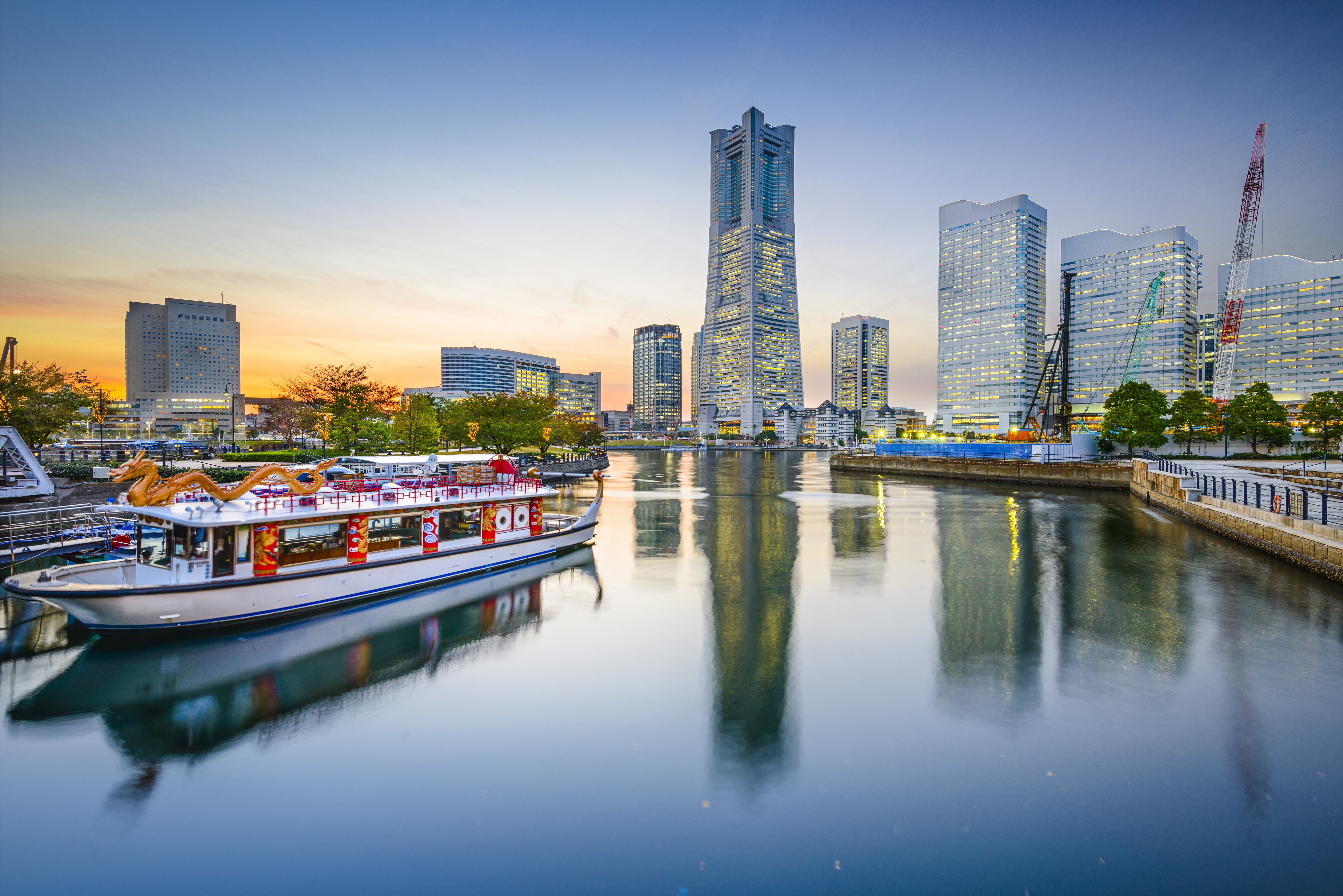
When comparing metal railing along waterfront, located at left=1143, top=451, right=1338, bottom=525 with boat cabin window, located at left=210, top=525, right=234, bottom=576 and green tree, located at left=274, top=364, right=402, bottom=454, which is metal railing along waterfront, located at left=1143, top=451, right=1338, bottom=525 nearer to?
boat cabin window, located at left=210, top=525, right=234, bottom=576

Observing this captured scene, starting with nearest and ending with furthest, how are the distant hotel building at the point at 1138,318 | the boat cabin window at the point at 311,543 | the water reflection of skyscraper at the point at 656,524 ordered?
the boat cabin window at the point at 311,543, the water reflection of skyscraper at the point at 656,524, the distant hotel building at the point at 1138,318

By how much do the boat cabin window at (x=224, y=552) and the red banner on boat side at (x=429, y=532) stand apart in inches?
244

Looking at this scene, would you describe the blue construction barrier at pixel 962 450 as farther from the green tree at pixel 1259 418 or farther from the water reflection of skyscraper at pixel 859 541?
the water reflection of skyscraper at pixel 859 541

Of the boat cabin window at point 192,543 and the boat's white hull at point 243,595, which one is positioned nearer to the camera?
the boat's white hull at point 243,595

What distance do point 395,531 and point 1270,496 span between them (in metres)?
47.9

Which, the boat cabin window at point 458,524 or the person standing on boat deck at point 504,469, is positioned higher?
the person standing on boat deck at point 504,469

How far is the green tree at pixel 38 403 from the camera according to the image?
119ft

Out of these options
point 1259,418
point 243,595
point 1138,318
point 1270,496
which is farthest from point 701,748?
point 1138,318

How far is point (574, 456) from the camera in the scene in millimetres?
94188

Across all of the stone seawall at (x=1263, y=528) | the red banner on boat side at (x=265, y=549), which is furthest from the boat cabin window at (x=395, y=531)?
the stone seawall at (x=1263, y=528)

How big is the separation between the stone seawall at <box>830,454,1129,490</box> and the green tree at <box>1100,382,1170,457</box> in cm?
1296

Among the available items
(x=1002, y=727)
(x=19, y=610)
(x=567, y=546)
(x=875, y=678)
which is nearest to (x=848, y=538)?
(x=567, y=546)

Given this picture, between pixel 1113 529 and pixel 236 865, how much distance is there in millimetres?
46942

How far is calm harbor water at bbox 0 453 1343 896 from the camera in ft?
27.8
